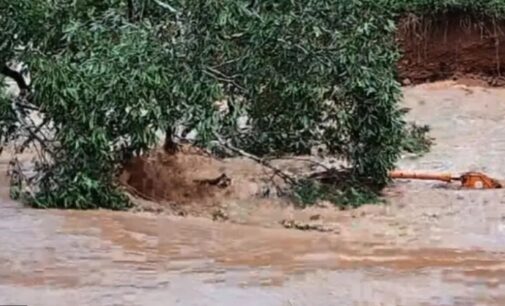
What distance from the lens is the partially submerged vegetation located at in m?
9.52

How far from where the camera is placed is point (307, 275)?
6840mm

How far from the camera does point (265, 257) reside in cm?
758

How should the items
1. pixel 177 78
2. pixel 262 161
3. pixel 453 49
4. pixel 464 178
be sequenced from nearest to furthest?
pixel 177 78 < pixel 262 161 < pixel 464 178 < pixel 453 49

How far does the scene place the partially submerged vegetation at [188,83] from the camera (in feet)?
31.2

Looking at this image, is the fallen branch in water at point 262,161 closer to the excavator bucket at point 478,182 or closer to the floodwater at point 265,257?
the floodwater at point 265,257

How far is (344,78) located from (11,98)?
10.5 feet

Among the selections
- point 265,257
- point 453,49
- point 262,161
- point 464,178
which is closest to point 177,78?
point 262,161

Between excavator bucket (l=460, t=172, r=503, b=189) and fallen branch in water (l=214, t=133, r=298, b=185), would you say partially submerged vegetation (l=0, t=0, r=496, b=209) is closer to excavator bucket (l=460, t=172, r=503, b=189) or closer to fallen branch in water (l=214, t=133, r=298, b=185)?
fallen branch in water (l=214, t=133, r=298, b=185)

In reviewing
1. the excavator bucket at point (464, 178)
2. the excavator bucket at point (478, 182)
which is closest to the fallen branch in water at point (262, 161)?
the excavator bucket at point (464, 178)

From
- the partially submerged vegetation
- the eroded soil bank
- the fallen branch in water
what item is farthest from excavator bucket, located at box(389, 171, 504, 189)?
the eroded soil bank

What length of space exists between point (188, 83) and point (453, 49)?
30.8 feet

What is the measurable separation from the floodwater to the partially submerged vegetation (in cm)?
52

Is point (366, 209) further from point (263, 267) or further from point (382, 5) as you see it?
point (263, 267)

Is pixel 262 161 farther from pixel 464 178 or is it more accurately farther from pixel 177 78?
pixel 464 178
